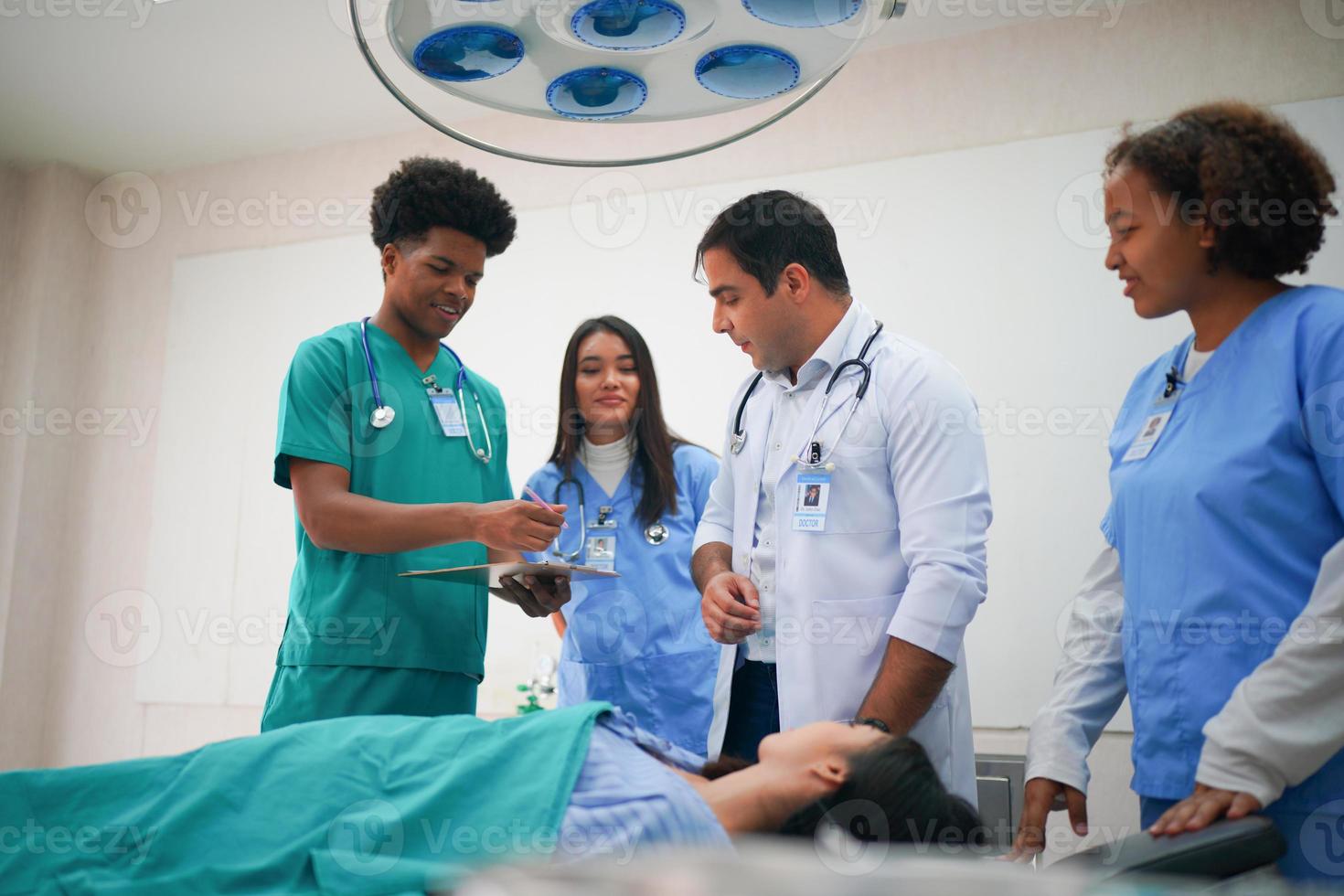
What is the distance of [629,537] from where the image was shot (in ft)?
9.48

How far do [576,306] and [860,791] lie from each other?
10.7 feet

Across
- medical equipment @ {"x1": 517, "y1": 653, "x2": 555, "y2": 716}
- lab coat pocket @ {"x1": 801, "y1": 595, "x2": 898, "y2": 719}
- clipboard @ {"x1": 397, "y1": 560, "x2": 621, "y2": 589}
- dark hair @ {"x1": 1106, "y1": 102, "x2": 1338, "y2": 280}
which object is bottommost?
medical equipment @ {"x1": 517, "y1": 653, "x2": 555, "y2": 716}

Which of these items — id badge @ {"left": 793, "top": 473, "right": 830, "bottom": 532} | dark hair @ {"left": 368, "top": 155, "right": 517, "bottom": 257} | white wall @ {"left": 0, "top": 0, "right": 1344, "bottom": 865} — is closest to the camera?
id badge @ {"left": 793, "top": 473, "right": 830, "bottom": 532}

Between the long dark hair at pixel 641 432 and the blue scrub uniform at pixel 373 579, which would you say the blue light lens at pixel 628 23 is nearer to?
the blue scrub uniform at pixel 373 579

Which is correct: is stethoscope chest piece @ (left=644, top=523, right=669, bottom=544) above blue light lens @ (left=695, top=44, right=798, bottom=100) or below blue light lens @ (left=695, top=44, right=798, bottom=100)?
below

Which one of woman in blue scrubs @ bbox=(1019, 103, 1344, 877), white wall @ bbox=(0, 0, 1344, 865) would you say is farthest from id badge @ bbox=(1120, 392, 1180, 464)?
white wall @ bbox=(0, 0, 1344, 865)

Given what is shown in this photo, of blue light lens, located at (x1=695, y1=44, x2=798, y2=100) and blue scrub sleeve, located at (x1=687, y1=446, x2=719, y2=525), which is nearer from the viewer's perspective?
blue light lens, located at (x1=695, y1=44, x2=798, y2=100)

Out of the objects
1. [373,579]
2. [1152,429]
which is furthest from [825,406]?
[373,579]

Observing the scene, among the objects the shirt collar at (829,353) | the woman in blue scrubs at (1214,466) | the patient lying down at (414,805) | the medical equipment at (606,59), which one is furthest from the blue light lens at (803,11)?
the patient lying down at (414,805)

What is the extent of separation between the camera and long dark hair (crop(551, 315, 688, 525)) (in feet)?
9.50

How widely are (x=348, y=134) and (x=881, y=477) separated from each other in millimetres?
3977

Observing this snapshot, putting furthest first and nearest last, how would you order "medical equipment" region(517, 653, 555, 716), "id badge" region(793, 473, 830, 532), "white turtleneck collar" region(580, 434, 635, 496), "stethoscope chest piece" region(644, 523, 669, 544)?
"medical equipment" region(517, 653, 555, 716) < "white turtleneck collar" region(580, 434, 635, 496) < "stethoscope chest piece" region(644, 523, 669, 544) < "id badge" region(793, 473, 830, 532)

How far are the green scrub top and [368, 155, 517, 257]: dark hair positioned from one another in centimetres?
24

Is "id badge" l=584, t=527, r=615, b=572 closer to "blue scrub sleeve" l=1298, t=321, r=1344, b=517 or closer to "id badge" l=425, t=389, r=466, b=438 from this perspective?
"id badge" l=425, t=389, r=466, b=438
